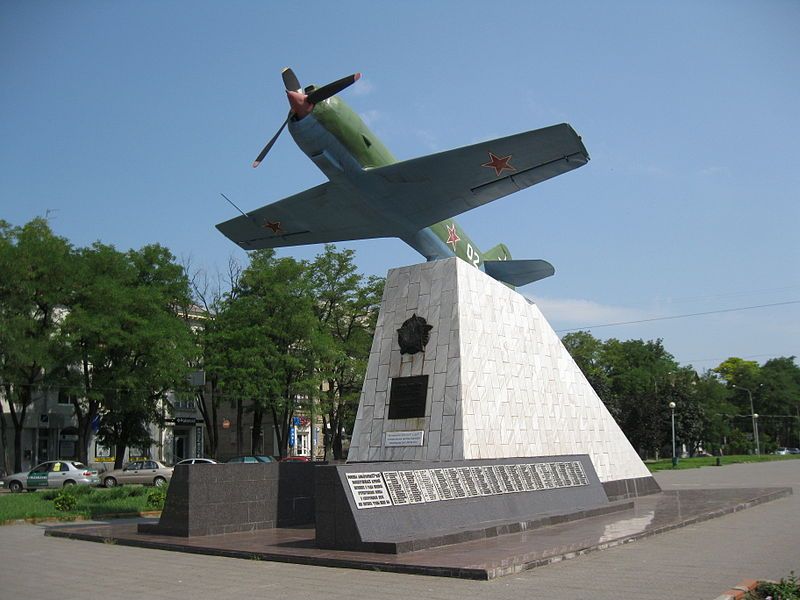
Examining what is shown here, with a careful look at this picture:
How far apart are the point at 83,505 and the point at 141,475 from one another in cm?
1343

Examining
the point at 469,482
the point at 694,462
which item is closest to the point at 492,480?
the point at 469,482

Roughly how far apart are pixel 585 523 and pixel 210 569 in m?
7.17

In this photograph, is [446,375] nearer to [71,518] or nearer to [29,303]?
[71,518]

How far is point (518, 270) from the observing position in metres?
21.2

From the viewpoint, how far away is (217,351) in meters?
40.0

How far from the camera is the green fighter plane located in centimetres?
1642

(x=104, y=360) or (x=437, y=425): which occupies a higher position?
(x=104, y=360)

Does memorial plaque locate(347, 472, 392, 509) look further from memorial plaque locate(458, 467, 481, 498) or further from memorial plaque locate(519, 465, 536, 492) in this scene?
memorial plaque locate(519, 465, 536, 492)

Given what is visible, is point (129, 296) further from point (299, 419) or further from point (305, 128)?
point (305, 128)

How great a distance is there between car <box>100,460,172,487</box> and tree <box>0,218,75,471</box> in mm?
6316

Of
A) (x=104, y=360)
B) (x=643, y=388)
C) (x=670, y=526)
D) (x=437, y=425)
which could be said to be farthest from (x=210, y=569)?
(x=643, y=388)

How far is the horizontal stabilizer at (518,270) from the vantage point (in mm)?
20781

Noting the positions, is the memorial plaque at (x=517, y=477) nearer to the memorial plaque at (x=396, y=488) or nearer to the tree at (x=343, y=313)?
the memorial plaque at (x=396, y=488)

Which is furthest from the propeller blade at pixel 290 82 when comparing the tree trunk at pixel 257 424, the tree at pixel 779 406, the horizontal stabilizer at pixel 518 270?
the tree at pixel 779 406
